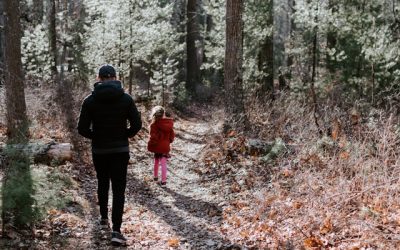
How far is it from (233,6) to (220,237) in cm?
670

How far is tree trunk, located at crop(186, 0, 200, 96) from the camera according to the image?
70.6 feet

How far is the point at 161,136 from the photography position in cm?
893

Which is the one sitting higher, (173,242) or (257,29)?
(257,29)

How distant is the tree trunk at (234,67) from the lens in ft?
36.1

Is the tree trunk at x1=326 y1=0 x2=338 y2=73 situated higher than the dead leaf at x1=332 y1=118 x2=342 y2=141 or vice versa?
the tree trunk at x1=326 y1=0 x2=338 y2=73

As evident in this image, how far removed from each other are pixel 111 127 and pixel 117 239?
4.58 ft

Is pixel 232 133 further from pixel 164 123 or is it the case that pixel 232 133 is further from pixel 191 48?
pixel 191 48

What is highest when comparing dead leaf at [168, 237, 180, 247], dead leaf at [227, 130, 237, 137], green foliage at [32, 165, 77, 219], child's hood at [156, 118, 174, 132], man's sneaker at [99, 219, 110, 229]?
child's hood at [156, 118, 174, 132]

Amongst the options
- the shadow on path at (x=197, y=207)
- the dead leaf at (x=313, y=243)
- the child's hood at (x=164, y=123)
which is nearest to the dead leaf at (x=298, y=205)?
the dead leaf at (x=313, y=243)

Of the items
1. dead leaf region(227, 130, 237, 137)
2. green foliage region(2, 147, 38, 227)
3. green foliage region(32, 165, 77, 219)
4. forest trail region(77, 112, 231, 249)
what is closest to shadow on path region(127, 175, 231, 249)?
forest trail region(77, 112, 231, 249)

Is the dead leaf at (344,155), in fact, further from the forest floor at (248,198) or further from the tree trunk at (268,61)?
the tree trunk at (268,61)

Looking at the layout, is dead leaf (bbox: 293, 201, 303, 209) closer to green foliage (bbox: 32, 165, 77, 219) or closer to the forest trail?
the forest trail

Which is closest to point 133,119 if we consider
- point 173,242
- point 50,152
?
point 173,242

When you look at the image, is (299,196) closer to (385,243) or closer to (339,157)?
(339,157)
